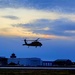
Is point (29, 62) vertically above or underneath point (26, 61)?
underneath

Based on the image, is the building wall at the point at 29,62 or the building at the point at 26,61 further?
the building at the point at 26,61

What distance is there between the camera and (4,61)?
6875cm

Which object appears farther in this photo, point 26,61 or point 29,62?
point 26,61

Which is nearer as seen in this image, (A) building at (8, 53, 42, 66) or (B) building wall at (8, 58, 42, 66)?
(B) building wall at (8, 58, 42, 66)
